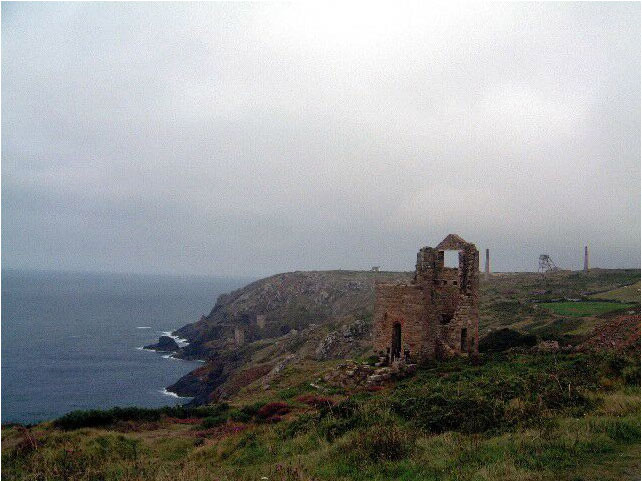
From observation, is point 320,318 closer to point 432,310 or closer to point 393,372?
point 432,310

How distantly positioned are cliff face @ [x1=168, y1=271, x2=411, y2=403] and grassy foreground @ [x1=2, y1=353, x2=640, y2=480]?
27.2 meters

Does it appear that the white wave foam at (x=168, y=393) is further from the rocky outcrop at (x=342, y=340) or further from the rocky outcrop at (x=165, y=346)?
the rocky outcrop at (x=165, y=346)

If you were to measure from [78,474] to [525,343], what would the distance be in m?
21.9

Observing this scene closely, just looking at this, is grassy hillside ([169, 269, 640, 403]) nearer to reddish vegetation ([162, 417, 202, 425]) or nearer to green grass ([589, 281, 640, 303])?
green grass ([589, 281, 640, 303])

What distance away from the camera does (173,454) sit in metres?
12.4

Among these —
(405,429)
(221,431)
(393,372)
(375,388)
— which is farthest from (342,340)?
(405,429)

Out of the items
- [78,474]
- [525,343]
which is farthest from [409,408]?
[525,343]

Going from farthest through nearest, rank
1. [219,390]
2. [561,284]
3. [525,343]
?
[561,284] < [219,390] < [525,343]

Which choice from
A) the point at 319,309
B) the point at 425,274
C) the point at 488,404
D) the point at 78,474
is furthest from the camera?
the point at 319,309

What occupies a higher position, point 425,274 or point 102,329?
point 425,274

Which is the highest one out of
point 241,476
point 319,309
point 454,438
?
point 454,438

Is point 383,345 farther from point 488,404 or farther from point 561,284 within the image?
point 561,284

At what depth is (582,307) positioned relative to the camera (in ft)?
116

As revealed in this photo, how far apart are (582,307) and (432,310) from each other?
22.1 meters
